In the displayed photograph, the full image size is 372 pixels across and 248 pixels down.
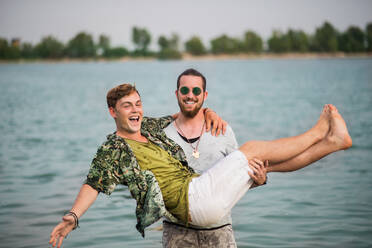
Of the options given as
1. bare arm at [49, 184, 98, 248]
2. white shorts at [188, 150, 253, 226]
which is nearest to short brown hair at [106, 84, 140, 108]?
bare arm at [49, 184, 98, 248]

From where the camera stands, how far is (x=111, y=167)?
186 inches

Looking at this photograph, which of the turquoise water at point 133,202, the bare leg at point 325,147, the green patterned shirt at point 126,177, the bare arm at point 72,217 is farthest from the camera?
the turquoise water at point 133,202

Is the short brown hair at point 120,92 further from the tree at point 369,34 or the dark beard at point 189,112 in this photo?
the tree at point 369,34

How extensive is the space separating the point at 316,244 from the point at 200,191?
427cm

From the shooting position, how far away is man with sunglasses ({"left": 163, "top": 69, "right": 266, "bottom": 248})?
516cm

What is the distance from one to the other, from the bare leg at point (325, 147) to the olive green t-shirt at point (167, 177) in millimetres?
840

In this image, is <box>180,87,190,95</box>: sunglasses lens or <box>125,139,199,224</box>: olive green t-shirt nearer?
<box>125,139,199,224</box>: olive green t-shirt

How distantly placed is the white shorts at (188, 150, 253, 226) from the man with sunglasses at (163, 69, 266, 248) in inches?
12.1

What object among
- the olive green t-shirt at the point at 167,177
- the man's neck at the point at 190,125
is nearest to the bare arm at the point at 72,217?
the olive green t-shirt at the point at 167,177

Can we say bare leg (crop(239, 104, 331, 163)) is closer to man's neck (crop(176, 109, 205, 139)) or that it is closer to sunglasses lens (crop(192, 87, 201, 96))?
man's neck (crop(176, 109, 205, 139))

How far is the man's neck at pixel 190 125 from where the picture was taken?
17.8ft

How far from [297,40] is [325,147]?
555 feet

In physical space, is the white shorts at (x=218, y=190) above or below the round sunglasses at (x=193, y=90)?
below

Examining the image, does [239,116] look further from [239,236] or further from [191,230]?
[191,230]
